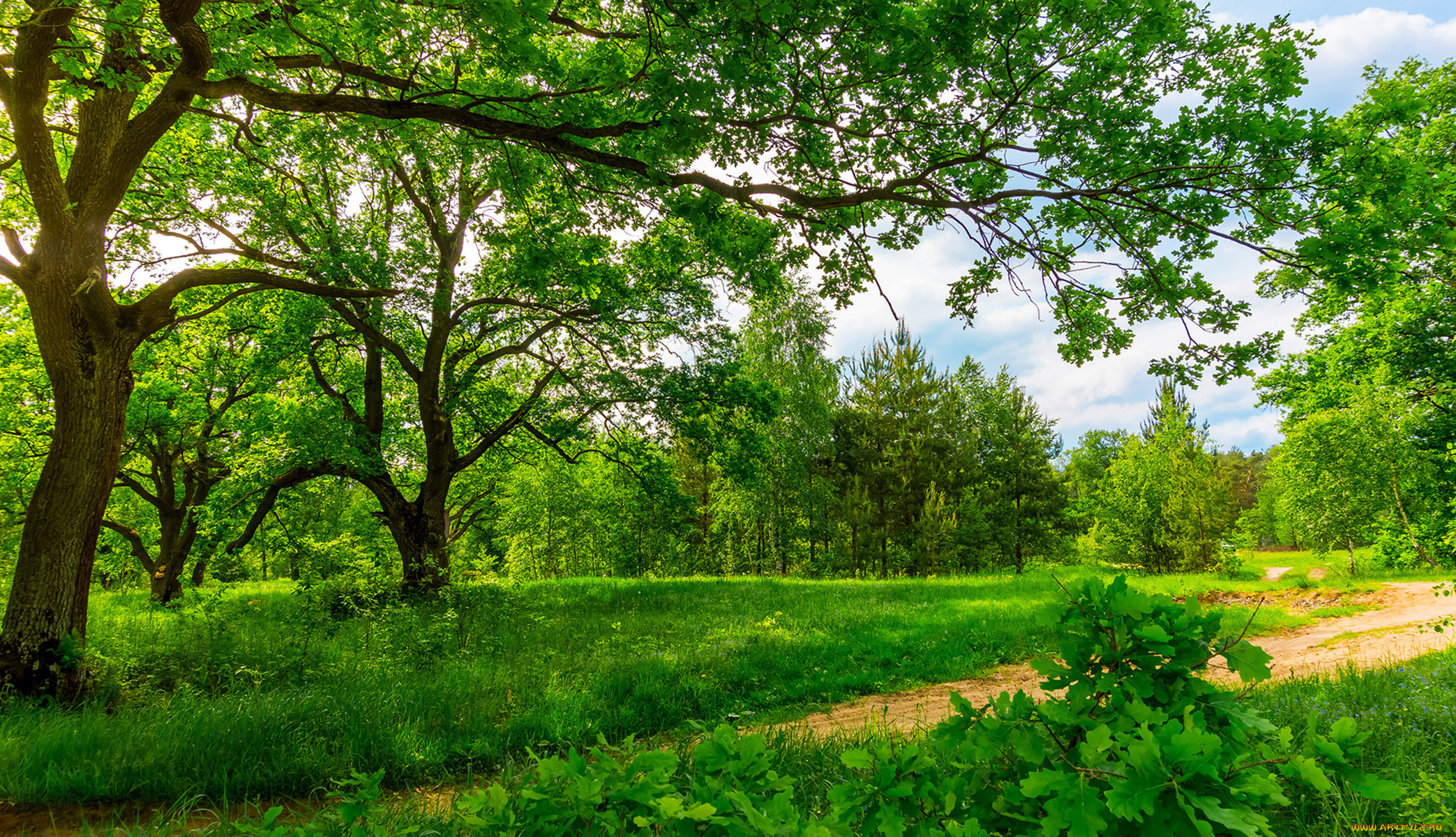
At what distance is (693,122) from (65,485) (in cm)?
736

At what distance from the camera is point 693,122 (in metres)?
3.92

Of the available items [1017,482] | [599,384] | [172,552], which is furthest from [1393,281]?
[1017,482]

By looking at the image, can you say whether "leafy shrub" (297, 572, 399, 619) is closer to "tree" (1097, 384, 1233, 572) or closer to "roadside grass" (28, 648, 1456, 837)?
"roadside grass" (28, 648, 1456, 837)

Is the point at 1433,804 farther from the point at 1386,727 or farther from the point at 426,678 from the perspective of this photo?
the point at 426,678

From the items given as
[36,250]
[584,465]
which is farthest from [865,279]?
[584,465]

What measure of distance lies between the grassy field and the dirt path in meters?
0.38

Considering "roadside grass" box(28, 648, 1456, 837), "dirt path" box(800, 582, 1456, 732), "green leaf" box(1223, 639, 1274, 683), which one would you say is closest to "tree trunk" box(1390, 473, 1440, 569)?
"dirt path" box(800, 582, 1456, 732)

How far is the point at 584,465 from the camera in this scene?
25703 millimetres

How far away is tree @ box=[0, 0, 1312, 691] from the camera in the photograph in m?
4.16

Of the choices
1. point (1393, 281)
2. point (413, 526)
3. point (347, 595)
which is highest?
point (1393, 281)

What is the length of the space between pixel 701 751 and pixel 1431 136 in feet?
64.5

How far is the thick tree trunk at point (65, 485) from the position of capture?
17.8ft

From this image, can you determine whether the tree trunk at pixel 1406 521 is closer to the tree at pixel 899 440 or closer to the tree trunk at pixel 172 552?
the tree at pixel 899 440

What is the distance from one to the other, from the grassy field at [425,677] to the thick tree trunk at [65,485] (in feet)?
1.75
